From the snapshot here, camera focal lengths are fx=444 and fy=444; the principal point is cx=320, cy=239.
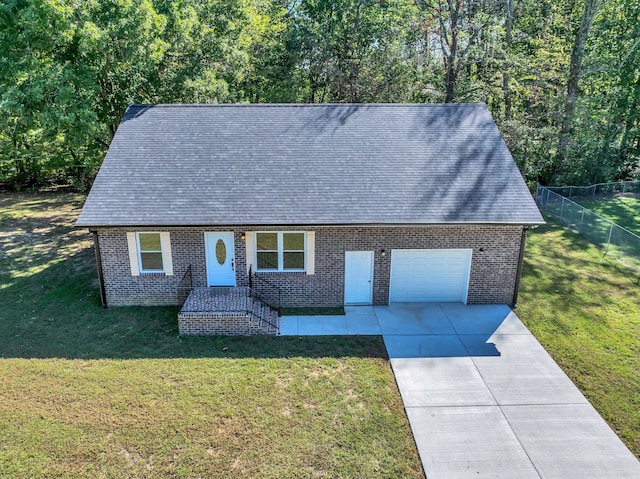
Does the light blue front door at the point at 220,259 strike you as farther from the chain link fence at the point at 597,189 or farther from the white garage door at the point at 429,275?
the chain link fence at the point at 597,189

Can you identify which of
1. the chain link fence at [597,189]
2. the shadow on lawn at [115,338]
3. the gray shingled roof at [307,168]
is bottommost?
the shadow on lawn at [115,338]

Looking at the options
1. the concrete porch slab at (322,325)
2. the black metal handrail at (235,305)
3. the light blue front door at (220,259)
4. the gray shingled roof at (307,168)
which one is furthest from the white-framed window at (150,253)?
the concrete porch slab at (322,325)

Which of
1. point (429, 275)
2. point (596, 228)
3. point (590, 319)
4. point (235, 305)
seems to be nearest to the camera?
point (235, 305)

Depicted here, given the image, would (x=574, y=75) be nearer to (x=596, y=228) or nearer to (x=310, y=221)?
(x=596, y=228)

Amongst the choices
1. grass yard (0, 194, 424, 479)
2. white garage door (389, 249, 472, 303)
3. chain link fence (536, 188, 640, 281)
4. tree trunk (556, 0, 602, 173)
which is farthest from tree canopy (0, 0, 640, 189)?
white garage door (389, 249, 472, 303)

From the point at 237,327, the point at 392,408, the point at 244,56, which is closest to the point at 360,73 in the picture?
the point at 244,56

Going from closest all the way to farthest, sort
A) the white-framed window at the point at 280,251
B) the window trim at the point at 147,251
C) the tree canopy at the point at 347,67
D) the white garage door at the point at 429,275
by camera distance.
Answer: the window trim at the point at 147,251
the white-framed window at the point at 280,251
the white garage door at the point at 429,275
the tree canopy at the point at 347,67

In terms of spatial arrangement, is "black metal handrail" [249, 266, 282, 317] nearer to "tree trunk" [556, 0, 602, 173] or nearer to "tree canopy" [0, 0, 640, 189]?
"tree canopy" [0, 0, 640, 189]

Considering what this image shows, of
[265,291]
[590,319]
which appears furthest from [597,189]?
[265,291]
